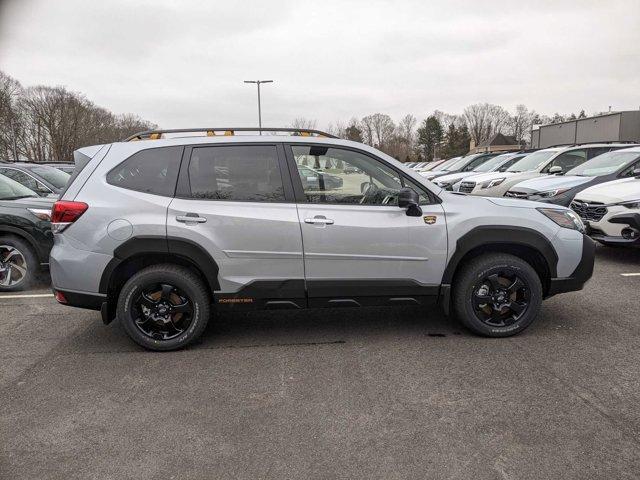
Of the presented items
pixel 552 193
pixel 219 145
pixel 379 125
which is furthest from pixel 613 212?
pixel 379 125

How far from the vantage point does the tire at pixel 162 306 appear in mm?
3826

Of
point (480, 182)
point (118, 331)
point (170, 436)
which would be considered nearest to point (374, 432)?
point (170, 436)

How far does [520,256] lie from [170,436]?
3.23m

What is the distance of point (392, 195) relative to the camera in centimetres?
402

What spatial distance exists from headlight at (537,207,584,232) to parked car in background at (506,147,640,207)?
Answer: 451 cm

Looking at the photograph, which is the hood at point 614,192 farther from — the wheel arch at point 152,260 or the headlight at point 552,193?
the wheel arch at point 152,260

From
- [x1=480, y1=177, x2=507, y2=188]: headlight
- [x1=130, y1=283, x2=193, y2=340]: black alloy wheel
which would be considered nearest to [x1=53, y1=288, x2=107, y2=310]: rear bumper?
[x1=130, y1=283, x2=193, y2=340]: black alloy wheel

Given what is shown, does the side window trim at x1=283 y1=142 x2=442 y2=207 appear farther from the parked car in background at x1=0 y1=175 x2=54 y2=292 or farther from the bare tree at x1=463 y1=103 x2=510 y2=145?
the bare tree at x1=463 y1=103 x2=510 y2=145

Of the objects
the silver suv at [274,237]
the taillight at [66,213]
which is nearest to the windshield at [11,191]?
the silver suv at [274,237]

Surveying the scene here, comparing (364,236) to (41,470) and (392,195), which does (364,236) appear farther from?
(41,470)

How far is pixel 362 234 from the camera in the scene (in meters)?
3.87

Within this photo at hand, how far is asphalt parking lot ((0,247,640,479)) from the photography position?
248 cm

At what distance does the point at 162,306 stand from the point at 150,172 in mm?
1104

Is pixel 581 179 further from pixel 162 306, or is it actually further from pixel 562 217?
pixel 162 306
